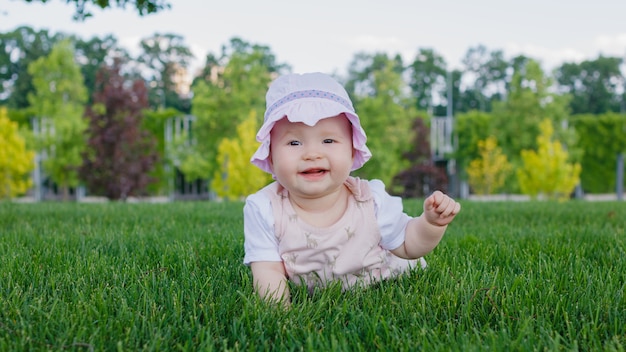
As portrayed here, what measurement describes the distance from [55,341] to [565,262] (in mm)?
2436

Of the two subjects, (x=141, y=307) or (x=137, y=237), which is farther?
(x=137, y=237)

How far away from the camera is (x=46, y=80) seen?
19.5 meters

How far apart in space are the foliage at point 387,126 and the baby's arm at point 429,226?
1610cm

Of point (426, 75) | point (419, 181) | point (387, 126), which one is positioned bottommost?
point (419, 181)

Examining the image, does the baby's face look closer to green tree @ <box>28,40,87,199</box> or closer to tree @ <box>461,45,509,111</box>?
green tree @ <box>28,40,87,199</box>

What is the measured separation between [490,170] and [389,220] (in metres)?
18.4

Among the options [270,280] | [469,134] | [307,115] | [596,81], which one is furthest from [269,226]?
[596,81]

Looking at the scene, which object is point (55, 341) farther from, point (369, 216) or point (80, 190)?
point (80, 190)

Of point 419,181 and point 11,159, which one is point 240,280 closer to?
point 11,159

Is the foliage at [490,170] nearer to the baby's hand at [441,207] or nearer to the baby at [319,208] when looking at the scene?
the baby at [319,208]

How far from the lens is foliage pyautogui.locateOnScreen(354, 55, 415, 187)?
1869 cm

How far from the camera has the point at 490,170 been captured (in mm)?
19766

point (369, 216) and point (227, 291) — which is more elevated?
point (369, 216)

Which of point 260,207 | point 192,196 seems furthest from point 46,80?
point 260,207
